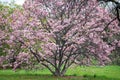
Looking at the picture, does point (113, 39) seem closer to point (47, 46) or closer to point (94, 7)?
point (94, 7)

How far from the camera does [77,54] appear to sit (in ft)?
78.3

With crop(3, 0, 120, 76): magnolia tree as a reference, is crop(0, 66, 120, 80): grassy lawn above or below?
below

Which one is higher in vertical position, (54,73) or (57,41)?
(57,41)

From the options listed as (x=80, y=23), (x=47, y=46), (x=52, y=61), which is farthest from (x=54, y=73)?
(x=80, y=23)

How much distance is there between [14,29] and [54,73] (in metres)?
4.17

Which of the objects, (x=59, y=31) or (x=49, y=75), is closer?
(x=59, y=31)

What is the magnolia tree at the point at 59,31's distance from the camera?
22453 millimetres

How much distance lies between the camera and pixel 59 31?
22359mm

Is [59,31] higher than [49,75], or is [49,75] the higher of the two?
[59,31]

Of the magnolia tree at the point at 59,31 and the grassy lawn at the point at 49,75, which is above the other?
the magnolia tree at the point at 59,31

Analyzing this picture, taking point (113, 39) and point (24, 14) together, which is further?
point (113, 39)

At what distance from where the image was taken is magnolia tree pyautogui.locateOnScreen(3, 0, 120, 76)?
22.5 m

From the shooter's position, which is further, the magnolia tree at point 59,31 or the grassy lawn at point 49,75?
the magnolia tree at point 59,31

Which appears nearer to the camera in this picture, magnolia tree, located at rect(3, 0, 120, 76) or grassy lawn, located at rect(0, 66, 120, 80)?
grassy lawn, located at rect(0, 66, 120, 80)
